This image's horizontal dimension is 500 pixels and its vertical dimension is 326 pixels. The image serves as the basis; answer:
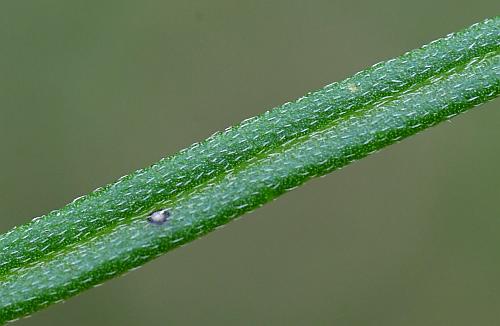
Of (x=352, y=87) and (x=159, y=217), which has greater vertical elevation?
(x=352, y=87)

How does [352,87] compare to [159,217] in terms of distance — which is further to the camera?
[352,87]

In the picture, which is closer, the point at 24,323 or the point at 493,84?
the point at 493,84

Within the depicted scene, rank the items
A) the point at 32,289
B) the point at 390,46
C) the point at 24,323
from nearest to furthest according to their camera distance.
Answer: the point at 32,289 → the point at 24,323 → the point at 390,46

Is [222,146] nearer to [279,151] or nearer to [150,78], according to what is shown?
[279,151]

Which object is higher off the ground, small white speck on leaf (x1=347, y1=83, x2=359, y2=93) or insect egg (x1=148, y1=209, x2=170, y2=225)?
small white speck on leaf (x1=347, y1=83, x2=359, y2=93)

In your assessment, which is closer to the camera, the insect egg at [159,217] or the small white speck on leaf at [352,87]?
the insect egg at [159,217]

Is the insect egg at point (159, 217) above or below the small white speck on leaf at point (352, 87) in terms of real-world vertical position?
below

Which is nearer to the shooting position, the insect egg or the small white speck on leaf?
the insect egg

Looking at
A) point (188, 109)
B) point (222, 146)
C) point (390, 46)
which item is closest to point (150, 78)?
point (188, 109)
